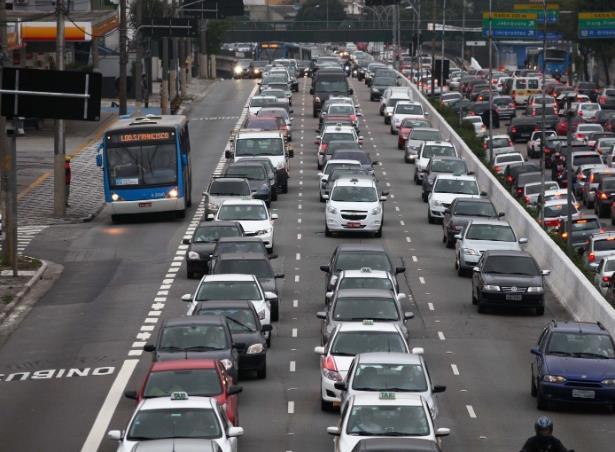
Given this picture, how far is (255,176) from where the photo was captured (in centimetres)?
5484

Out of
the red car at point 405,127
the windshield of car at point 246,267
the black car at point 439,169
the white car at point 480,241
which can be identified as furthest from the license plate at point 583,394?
the red car at point 405,127

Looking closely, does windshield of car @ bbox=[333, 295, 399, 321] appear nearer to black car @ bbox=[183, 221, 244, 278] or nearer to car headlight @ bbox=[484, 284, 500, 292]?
car headlight @ bbox=[484, 284, 500, 292]

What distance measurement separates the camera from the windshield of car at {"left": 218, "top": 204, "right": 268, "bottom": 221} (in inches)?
1794

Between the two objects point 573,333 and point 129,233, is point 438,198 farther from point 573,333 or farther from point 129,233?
point 573,333

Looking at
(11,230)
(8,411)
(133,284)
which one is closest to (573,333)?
(8,411)

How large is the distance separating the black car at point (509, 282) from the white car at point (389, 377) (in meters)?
12.2

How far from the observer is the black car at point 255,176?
54.0 metres

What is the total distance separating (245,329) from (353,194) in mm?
19286

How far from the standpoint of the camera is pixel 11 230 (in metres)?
43.3

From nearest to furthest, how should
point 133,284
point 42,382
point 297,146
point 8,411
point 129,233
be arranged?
point 8,411
point 42,382
point 133,284
point 129,233
point 297,146

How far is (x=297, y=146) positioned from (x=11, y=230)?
34.0 metres

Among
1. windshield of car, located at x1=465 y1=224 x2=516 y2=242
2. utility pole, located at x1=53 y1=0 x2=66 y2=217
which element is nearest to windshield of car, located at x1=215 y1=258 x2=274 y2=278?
windshield of car, located at x1=465 y1=224 x2=516 y2=242

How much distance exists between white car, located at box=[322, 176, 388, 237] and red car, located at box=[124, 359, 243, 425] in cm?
2398

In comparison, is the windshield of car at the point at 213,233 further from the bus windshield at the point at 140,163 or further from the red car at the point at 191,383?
the red car at the point at 191,383
